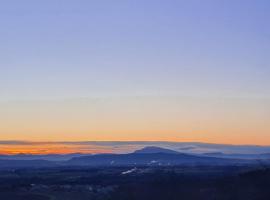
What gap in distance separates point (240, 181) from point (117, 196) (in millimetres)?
14047

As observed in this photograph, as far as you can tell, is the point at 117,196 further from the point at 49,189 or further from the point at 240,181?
the point at 49,189

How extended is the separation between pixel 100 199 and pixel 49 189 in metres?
25.8

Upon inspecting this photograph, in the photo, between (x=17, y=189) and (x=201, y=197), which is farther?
(x=17, y=189)

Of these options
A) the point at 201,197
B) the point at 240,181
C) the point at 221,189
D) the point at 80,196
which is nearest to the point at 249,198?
the point at 201,197

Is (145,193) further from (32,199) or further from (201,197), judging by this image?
(32,199)

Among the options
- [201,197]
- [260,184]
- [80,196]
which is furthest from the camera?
[80,196]

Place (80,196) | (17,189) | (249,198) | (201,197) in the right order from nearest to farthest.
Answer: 1. (249,198)
2. (201,197)
3. (80,196)
4. (17,189)

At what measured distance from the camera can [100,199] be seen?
63250mm

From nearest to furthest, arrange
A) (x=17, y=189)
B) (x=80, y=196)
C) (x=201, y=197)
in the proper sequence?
(x=201, y=197) < (x=80, y=196) < (x=17, y=189)

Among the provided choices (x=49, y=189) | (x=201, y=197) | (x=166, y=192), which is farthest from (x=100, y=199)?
(x=49, y=189)

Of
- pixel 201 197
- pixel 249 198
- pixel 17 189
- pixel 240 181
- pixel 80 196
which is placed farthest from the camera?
pixel 17 189

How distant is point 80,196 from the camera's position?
72625 mm

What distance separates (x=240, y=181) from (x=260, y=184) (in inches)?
212

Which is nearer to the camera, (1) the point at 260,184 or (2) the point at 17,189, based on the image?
(1) the point at 260,184
